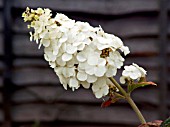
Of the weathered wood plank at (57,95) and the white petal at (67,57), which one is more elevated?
the white petal at (67,57)

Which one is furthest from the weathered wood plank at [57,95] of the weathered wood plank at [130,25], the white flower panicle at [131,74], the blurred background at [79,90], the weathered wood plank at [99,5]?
the white flower panicle at [131,74]

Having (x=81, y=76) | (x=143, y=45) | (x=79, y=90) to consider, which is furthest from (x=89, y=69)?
(x=79, y=90)

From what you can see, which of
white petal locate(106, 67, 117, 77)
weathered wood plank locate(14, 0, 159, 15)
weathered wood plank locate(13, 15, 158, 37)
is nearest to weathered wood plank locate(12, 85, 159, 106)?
weathered wood plank locate(13, 15, 158, 37)

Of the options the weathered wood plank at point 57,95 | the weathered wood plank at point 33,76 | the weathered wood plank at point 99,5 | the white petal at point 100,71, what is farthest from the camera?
the weathered wood plank at point 33,76

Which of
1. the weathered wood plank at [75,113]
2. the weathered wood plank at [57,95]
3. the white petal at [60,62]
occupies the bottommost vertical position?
the weathered wood plank at [75,113]

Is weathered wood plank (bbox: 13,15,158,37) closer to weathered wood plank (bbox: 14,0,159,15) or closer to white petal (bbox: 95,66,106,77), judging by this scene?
weathered wood plank (bbox: 14,0,159,15)

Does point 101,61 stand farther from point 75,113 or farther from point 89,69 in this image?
point 75,113

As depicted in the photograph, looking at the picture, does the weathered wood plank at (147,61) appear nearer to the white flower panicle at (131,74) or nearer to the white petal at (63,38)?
the white flower panicle at (131,74)

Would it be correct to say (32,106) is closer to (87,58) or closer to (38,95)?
(38,95)

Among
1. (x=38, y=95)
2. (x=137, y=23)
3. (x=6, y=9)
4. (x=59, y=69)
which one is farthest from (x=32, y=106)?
(x=59, y=69)
